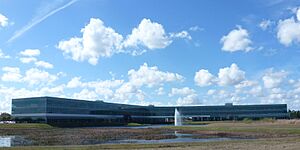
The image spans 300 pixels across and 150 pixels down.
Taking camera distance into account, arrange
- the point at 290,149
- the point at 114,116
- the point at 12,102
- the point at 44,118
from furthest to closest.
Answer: the point at 114,116 < the point at 12,102 < the point at 44,118 < the point at 290,149

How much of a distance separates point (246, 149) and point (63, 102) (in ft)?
414

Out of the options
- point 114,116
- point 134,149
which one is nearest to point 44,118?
point 114,116

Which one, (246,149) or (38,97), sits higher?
(38,97)

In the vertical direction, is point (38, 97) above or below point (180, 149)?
above

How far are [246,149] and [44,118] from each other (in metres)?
116

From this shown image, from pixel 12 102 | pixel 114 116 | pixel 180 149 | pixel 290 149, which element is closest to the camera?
pixel 290 149

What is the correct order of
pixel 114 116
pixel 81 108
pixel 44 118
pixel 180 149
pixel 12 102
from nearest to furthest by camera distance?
1. pixel 180 149
2. pixel 44 118
3. pixel 12 102
4. pixel 81 108
5. pixel 114 116

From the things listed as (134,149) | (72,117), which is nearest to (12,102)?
(72,117)

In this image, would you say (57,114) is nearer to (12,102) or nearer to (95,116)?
(12,102)

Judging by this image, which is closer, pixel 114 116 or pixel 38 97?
pixel 38 97

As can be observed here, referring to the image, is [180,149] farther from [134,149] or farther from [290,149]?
[290,149]

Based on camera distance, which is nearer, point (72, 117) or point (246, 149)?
point (246, 149)

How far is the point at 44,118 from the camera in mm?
138500

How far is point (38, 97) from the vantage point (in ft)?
465
